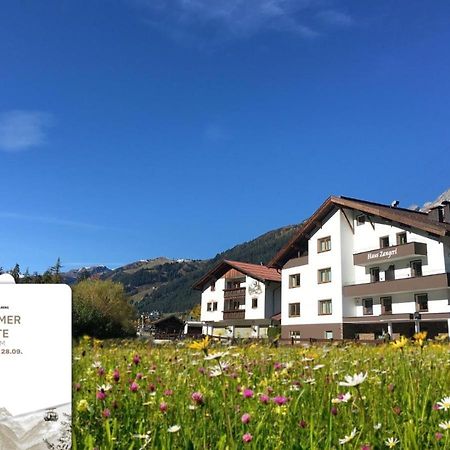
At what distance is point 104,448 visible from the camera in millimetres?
2260

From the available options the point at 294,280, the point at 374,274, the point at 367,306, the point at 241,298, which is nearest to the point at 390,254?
the point at 374,274

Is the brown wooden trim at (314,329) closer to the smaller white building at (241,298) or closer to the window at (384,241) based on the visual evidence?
the smaller white building at (241,298)

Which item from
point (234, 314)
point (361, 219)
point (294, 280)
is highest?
point (361, 219)

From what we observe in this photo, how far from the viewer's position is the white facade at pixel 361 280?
32281 mm

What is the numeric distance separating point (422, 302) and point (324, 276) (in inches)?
345

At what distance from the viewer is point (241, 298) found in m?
51.5

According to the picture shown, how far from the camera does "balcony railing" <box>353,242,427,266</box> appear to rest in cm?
3278

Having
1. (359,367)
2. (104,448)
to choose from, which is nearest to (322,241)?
(359,367)

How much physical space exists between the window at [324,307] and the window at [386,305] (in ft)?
15.2

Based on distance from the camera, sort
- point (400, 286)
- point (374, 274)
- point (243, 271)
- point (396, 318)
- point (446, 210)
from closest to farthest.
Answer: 1. point (400, 286)
2. point (396, 318)
3. point (446, 210)
4. point (374, 274)
5. point (243, 271)

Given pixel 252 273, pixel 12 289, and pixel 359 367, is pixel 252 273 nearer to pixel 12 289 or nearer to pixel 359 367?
pixel 359 367

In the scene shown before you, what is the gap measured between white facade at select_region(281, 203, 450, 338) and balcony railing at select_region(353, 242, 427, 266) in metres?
0.07

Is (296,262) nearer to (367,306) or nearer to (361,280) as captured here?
(361,280)

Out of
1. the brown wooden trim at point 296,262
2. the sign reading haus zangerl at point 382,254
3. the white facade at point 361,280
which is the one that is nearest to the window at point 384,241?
the white facade at point 361,280
